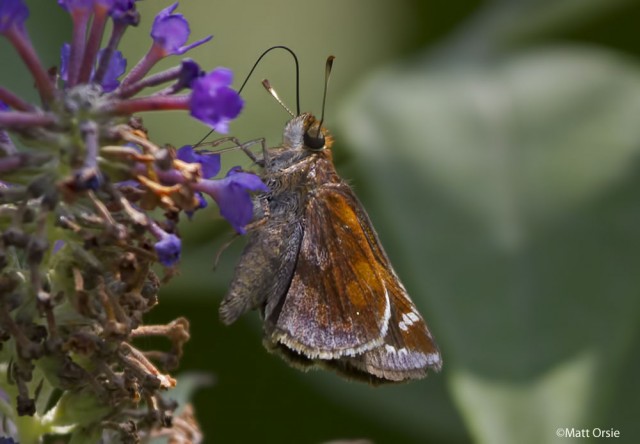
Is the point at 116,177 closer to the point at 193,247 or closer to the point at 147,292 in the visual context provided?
the point at 147,292

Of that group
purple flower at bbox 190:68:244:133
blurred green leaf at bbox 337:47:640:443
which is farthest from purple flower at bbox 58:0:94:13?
blurred green leaf at bbox 337:47:640:443

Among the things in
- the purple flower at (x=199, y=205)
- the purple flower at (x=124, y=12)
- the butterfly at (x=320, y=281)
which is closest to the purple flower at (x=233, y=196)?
the purple flower at (x=199, y=205)

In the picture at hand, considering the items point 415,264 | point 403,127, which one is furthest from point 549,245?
point 403,127

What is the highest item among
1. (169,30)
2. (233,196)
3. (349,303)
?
(169,30)

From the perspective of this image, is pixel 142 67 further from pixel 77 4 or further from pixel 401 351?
pixel 401 351

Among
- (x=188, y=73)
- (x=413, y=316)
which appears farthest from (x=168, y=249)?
(x=413, y=316)
